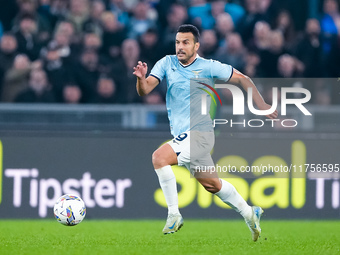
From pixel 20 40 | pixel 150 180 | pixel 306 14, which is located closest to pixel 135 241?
pixel 150 180

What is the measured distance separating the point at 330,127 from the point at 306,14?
2.94 metres

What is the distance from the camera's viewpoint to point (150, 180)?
10773mm

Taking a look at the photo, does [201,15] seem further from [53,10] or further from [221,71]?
[221,71]

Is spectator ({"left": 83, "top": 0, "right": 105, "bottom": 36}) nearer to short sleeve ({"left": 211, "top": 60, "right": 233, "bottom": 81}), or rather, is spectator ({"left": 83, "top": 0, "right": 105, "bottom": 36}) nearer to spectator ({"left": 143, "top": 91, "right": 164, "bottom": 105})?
spectator ({"left": 143, "top": 91, "right": 164, "bottom": 105})

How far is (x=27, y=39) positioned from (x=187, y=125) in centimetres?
469

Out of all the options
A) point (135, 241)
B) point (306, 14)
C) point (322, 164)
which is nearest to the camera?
point (135, 241)

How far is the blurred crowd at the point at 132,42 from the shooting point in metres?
11.2

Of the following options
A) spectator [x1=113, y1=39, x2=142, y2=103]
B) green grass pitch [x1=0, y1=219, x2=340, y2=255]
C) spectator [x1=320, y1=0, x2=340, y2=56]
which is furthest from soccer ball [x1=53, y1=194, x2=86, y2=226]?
spectator [x1=320, y1=0, x2=340, y2=56]

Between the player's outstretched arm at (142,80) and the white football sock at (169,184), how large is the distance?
818 millimetres

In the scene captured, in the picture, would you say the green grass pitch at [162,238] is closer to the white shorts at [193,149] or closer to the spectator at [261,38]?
the white shorts at [193,149]

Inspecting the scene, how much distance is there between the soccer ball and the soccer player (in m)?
1.01

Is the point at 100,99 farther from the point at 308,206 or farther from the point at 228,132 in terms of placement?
the point at 308,206

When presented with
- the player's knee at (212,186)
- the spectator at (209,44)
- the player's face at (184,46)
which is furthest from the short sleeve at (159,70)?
the spectator at (209,44)

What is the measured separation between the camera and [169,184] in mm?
7652
